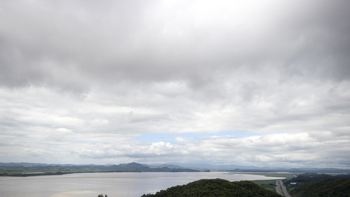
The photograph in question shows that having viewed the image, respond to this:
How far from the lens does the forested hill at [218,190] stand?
59.2 m

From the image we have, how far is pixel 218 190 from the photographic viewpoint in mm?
60812

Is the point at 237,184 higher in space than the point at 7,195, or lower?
higher

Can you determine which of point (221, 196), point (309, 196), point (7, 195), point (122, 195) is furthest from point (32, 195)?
point (309, 196)

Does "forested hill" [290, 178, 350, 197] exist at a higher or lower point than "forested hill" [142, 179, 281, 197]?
lower

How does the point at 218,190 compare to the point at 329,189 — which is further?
the point at 329,189

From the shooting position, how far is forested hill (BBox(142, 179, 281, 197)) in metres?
59.2

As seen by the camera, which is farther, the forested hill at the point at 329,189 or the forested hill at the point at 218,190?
the forested hill at the point at 329,189

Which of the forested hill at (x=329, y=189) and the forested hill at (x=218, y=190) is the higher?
the forested hill at (x=218, y=190)

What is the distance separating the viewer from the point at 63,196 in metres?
114

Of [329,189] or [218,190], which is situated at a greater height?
[218,190]

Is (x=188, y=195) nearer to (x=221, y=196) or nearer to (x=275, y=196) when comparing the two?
(x=221, y=196)

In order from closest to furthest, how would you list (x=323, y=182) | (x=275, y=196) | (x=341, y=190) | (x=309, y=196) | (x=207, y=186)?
(x=275, y=196)
(x=207, y=186)
(x=341, y=190)
(x=309, y=196)
(x=323, y=182)

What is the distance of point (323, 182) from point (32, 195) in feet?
502

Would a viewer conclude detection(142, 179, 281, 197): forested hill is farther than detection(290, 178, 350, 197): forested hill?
No
